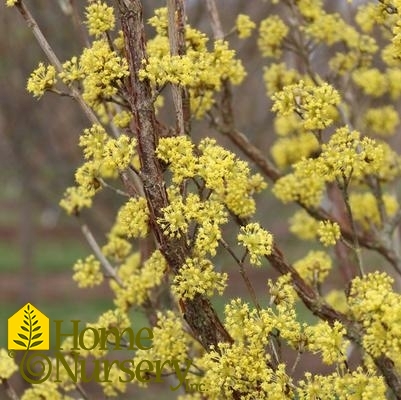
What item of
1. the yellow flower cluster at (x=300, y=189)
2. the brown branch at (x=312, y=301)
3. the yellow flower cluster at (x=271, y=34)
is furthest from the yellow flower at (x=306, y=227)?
the brown branch at (x=312, y=301)

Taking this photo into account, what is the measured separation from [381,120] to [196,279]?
6.23 feet

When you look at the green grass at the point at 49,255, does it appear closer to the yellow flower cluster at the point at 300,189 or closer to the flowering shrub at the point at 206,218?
the yellow flower cluster at the point at 300,189

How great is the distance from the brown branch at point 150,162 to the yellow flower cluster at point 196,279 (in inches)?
2.0

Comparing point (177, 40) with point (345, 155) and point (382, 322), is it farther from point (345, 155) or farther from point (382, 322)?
point (382, 322)

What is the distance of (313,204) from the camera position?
2957 mm

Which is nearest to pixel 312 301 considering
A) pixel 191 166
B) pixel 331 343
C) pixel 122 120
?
pixel 331 343

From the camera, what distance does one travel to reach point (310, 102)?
2158 millimetres

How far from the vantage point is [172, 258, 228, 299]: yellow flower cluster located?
77.4 inches

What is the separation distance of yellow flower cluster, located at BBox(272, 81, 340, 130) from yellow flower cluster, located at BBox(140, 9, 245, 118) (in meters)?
0.26

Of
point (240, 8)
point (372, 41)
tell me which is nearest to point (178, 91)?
point (372, 41)

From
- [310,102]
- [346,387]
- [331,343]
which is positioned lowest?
[346,387]

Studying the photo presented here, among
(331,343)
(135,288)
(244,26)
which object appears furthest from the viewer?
(244,26)

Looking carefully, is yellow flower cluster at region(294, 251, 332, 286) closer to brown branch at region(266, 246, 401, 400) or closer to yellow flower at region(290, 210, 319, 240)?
brown branch at region(266, 246, 401, 400)

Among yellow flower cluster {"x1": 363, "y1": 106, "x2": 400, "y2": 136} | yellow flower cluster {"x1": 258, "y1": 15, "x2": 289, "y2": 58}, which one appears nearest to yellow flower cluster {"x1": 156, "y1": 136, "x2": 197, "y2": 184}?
yellow flower cluster {"x1": 258, "y1": 15, "x2": 289, "y2": 58}
